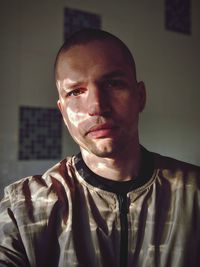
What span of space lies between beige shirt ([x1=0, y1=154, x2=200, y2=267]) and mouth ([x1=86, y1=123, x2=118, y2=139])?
176 millimetres

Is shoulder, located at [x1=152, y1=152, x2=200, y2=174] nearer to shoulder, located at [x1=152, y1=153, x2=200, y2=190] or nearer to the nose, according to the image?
shoulder, located at [x1=152, y1=153, x2=200, y2=190]

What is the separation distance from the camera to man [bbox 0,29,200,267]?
897mm

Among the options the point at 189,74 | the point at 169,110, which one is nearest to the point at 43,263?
the point at 169,110

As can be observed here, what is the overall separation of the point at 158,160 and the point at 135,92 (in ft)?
0.83

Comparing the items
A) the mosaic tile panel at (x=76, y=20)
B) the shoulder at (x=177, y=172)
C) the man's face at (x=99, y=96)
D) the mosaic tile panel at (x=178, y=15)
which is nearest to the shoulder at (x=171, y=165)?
the shoulder at (x=177, y=172)

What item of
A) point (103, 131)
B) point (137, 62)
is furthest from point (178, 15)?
point (103, 131)

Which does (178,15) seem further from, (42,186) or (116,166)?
(42,186)

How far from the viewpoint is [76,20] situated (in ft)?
7.53

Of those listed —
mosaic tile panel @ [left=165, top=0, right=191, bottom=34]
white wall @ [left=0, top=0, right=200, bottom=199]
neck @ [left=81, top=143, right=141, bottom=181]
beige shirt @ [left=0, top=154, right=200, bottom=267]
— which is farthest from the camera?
mosaic tile panel @ [left=165, top=0, right=191, bottom=34]

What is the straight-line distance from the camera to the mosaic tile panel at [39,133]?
2.11m

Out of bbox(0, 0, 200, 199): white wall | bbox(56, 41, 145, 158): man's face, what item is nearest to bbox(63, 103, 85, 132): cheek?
bbox(56, 41, 145, 158): man's face

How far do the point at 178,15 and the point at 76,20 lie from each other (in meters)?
1.05

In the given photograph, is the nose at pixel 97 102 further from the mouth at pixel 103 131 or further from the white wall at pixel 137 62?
the white wall at pixel 137 62

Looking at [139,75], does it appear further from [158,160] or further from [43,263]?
[43,263]
